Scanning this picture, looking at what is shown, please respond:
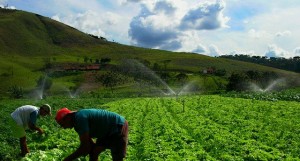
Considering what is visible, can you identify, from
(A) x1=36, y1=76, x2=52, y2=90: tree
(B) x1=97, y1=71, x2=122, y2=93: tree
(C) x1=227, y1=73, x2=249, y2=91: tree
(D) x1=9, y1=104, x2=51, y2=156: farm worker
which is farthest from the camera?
(A) x1=36, y1=76, x2=52, y2=90: tree

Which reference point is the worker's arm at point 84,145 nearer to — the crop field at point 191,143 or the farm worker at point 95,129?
the farm worker at point 95,129

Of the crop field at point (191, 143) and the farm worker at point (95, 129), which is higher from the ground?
the farm worker at point (95, 129)

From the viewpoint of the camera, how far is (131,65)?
6683 inches

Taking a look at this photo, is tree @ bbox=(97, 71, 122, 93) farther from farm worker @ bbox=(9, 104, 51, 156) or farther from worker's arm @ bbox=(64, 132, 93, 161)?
worker's arm @ bbox=(64, 132, 93, 161)

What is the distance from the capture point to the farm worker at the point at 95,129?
7441mm

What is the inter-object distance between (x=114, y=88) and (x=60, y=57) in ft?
275

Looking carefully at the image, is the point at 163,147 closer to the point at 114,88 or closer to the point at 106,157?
the point at 106,157

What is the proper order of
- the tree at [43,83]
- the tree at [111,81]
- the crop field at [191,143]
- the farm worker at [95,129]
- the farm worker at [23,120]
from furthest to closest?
the tree at [43,83] < the tree at [111,81] < the farm worker at [23,120] < the crop field at [191,143] < the farm worker at [95,129]

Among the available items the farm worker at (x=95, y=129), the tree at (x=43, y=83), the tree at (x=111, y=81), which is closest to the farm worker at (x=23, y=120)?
the farm worker at (x=95, y=129)

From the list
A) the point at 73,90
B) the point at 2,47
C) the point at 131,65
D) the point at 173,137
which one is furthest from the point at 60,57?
the point at 173,137

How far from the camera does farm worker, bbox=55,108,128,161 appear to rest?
293 inches

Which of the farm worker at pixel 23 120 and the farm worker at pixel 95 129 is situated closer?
the farm worker at pixel 95 129

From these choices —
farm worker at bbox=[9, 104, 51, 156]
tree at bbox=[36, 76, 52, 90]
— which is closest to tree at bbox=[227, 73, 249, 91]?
tree at bbox=[36, 76, 52, 90]

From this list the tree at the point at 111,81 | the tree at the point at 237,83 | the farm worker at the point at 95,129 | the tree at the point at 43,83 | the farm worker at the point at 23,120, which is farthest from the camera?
the tree at the point at 43,83
